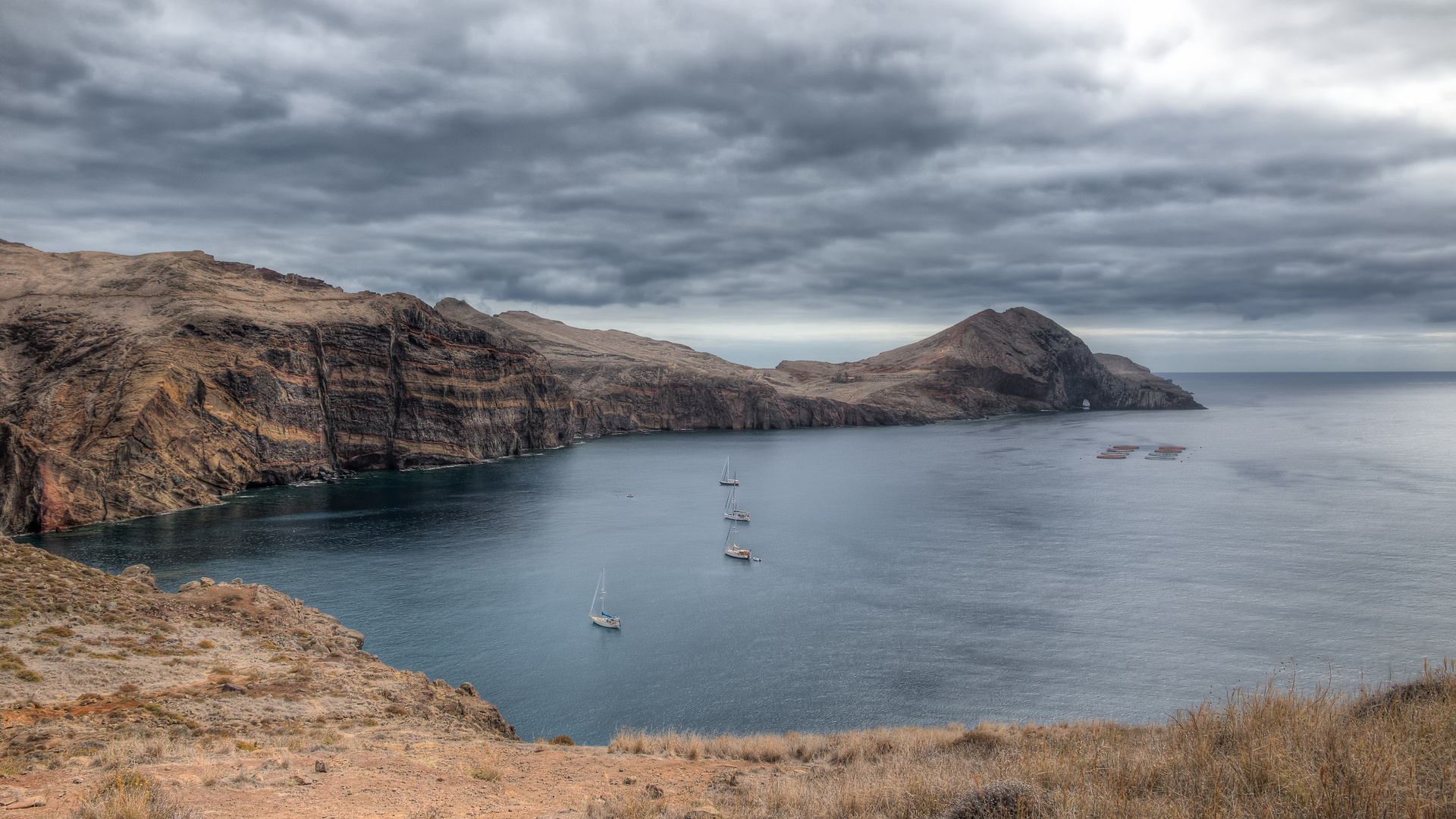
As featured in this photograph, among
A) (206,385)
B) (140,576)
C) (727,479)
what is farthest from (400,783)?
(727,479)

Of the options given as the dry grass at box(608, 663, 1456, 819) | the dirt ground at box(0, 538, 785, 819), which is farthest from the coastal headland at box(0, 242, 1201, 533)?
the dry grass at box(608, 663, 1456, 819)

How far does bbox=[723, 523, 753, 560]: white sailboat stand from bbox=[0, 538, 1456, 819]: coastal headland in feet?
128

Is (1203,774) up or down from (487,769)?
up

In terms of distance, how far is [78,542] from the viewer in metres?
61.0

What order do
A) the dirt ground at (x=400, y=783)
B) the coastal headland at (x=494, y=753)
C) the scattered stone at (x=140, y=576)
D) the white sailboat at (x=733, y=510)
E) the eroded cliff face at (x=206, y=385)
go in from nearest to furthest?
the coastal headland at (x=494, y=753) → the dirt ground at (x=400, y=783) → the scattered stone at (x=140, y=576) → the eroded cliff face at (x=206, y=385) → the white sailboat at (x=733, y=510)

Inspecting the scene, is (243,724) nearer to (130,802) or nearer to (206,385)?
(130,802)

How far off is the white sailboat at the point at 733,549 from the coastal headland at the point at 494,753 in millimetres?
39137

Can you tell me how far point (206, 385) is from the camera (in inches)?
3401

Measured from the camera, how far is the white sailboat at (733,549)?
6288 centimetres

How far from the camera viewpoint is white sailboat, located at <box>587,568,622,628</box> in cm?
4500

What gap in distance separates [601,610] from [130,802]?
1520 inches

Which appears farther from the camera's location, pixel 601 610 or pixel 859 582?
pixel 859 582

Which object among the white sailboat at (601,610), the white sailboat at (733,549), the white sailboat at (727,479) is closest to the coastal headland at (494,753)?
the white sailboat at (601,610)

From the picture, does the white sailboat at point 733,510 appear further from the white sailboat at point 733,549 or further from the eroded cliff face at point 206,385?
the eroded cliff face at point 206,385
